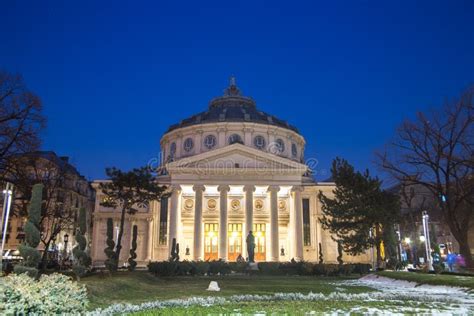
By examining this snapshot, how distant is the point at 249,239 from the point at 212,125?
25671 millimetres

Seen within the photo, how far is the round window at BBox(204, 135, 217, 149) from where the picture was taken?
63.0 metres

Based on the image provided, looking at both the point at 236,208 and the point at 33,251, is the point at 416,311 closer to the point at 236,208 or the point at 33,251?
the point at 33,251

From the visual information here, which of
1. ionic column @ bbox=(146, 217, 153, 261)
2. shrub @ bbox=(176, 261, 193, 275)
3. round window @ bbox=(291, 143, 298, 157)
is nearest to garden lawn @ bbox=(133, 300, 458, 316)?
shrub @ bbox=(176, 261, 193, 275)

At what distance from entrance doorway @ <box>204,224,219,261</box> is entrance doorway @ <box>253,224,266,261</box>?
17.6 ft

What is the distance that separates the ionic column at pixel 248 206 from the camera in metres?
50.3

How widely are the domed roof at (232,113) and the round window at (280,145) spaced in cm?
279

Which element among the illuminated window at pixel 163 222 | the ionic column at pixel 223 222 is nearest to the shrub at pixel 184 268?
the ionic column at pixel 223 222

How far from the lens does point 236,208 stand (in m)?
56.4

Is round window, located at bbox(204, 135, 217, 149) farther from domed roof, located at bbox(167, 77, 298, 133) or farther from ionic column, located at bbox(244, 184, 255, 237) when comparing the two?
ionic column, located at bbox(244, 184, 255, 237)

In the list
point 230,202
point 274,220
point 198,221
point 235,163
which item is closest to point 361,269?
point 274,220

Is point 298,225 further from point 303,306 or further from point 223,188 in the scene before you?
point 303,306

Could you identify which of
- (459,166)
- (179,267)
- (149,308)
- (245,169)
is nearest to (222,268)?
(179,267)

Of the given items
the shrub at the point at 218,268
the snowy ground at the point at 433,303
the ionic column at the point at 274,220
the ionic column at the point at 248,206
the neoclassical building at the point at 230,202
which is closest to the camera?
the snowy ground at the point at 433,303

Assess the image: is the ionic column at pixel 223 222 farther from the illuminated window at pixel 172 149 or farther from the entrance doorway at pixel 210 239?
the illuminated window at pixel 172 149
